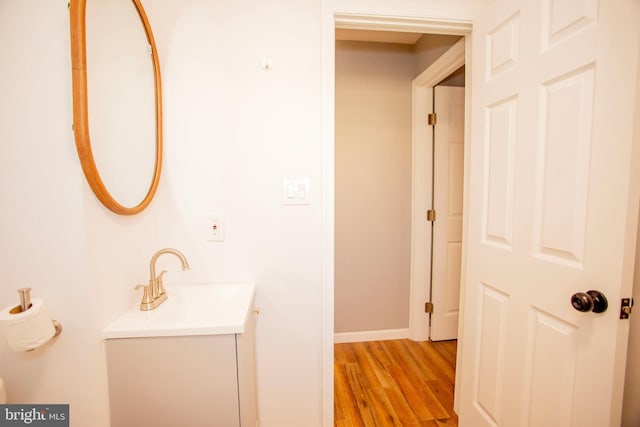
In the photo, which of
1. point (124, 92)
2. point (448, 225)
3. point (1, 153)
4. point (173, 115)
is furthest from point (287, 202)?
point (448, 225)

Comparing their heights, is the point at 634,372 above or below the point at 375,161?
below

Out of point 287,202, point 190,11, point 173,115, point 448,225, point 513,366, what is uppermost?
point 190,11

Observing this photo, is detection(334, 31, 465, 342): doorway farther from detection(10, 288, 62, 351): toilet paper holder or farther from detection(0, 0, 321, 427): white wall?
detection(10, 288, 62, 351): toilet paper holder

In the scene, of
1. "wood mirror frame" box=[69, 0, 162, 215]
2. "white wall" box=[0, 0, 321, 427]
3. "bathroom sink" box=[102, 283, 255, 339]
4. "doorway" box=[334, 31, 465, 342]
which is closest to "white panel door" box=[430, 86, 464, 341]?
"doorway" box=[334, 31, 465, 342]

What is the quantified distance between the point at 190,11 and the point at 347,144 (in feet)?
4.13

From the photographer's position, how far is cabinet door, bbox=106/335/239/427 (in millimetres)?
809

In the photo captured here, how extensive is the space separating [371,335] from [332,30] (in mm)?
2201

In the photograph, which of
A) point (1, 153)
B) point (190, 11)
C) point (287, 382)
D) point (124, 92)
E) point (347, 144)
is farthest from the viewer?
point (347, 144)

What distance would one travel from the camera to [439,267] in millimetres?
2090

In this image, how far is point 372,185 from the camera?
2074 millimetres

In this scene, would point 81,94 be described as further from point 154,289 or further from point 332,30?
point 332,30

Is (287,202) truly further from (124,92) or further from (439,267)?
(439,267)

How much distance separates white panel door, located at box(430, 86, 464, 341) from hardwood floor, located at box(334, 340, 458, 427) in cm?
30

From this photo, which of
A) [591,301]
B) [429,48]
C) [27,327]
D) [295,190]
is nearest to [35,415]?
[27,327]
